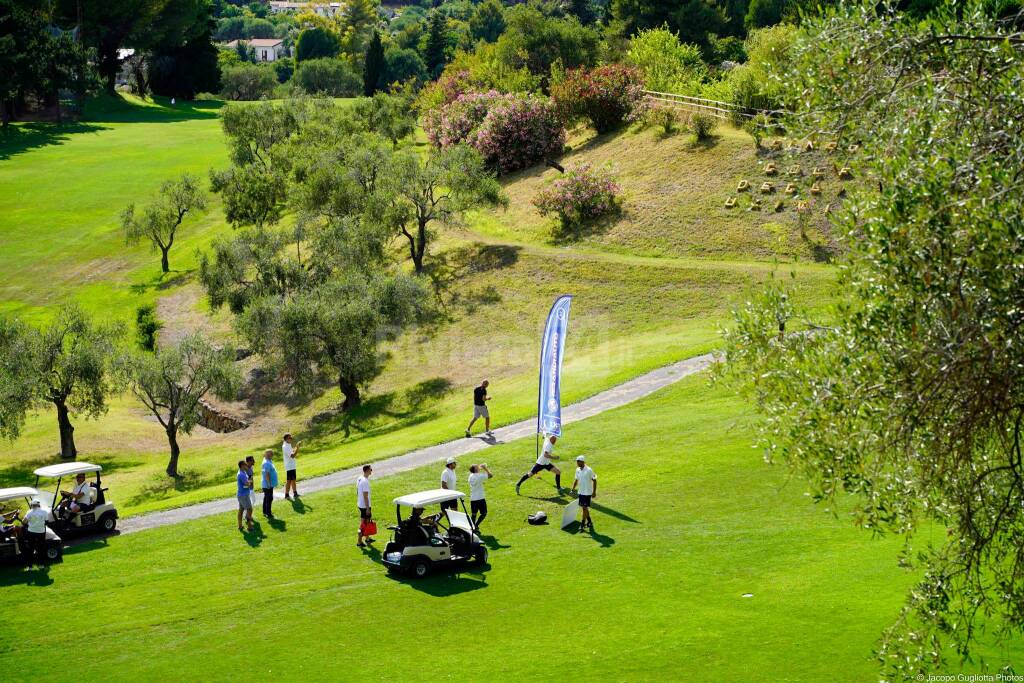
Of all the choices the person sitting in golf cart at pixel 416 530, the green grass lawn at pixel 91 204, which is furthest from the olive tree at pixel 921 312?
the green grass lawn at pixel 91 204

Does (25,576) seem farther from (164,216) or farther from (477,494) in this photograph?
(164,216)

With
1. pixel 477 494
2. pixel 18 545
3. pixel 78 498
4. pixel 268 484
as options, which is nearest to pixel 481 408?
pixel 268 484

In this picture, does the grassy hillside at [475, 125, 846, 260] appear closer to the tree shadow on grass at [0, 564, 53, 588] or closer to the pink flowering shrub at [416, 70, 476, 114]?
the pink flowering shrub at [416, 70, 476, 114]

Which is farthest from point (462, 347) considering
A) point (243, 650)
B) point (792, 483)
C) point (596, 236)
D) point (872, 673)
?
point (872, 673)

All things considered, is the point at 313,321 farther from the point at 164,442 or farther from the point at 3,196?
the point at 3,196

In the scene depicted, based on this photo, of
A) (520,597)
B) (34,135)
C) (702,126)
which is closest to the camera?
(520,597)

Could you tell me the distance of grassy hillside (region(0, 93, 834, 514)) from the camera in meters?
45.3

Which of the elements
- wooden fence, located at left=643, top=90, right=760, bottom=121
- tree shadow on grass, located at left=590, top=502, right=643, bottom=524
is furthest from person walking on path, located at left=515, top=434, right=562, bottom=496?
wooden fence, located at left=643, top=90, right=760, bottom=121

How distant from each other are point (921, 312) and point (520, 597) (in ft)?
38.9

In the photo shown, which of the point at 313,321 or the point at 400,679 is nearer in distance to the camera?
the point at 400,679

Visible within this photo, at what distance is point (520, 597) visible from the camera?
22.7m

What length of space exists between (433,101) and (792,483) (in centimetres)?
8152

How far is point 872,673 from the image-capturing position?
1788 cm

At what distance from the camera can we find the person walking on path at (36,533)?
84.2ft
